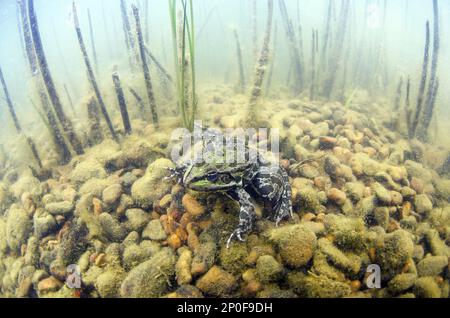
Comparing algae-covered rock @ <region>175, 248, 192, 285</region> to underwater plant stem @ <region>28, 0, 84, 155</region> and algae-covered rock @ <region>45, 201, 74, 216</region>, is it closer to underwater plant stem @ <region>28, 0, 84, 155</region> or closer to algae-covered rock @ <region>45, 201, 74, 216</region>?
algae-covered rock @ <region>45, 201, 74, 216</region>

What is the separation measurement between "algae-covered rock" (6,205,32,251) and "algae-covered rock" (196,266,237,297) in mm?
3251

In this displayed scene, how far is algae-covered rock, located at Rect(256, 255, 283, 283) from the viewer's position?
317 cm

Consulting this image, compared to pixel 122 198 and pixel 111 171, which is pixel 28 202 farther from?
pixel 122 198

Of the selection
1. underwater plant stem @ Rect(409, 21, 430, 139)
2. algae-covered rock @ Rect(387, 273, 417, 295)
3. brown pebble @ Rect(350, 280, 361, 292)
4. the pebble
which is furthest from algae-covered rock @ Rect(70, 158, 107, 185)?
underwater plant stem @ Rect(409, 21, 430, 139)

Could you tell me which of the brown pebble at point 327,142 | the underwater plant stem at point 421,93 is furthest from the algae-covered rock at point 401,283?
the underwater plant stem at point 421,93

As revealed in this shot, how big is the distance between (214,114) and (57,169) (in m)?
3.86

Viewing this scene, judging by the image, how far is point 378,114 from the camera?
8773mm

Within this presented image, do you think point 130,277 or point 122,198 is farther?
point 122,198

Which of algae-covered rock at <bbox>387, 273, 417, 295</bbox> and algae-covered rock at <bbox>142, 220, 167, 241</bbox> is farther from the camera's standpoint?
algae-covered rock at <bbox>142, 220, 167, 241</bbox>

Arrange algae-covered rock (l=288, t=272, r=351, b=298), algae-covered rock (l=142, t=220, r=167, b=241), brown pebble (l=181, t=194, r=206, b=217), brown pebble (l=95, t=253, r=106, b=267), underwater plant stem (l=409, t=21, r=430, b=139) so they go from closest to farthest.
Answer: algae-covered rock (l=288, t=272, r=351, b=298), brown pebble (l=95, t=253, r=106, b=267), algae-covered rock (l=142, t=220, r=167, b=241), brown pebble (l=181, t=194, r=206, b=217), underwater plant stem (l=409, t=21, r=430, b=139)

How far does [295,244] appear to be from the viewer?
132 inches

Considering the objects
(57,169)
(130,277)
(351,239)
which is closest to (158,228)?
(130,277)

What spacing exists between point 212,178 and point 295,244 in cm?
146

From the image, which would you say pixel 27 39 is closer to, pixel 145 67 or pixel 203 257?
pixel 145 67
